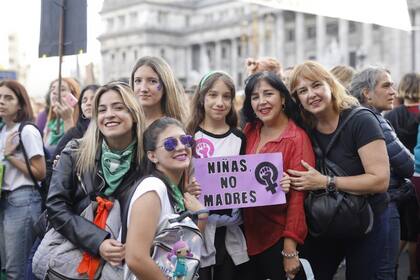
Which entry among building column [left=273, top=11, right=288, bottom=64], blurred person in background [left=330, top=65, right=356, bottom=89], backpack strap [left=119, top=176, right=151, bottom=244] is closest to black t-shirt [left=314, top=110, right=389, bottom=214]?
backpack strap [left=119, top=176, right=151, bottom=244]

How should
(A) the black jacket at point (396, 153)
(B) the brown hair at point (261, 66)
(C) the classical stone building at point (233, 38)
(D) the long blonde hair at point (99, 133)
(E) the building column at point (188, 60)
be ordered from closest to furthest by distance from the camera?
(D) the long blonde hair at point (99, 133) < (A) the black jacket at point (396, 153) < (B) the brown hair at point (261, 66) < (C) the classical stone building at point (233, 38) < (E) the building column at point (188, 60)

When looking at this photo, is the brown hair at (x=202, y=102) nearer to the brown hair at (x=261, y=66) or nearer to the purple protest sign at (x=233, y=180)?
the purple protest sign at (x=233, y=180)

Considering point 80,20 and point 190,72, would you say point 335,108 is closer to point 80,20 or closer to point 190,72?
point 80,20

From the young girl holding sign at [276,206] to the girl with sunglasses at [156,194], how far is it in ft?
1.97

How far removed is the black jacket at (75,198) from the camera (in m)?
2.91

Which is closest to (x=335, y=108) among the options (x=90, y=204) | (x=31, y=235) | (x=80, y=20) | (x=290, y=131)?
(x=290, y=131)

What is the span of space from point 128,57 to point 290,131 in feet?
251

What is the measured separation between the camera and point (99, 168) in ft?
9.98

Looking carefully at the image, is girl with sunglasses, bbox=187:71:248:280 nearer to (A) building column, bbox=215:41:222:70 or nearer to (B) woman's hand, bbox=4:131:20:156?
(B) woman's hand, bbox=4:131:20:156

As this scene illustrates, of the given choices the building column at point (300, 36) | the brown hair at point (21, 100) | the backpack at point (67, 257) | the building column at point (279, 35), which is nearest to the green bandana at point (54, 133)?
the brown hair at point (21, 100)

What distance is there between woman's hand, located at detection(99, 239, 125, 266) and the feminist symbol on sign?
42.4 inches

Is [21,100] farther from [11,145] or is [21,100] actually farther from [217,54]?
[217,54]

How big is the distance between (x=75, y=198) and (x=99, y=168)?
0.23 meters

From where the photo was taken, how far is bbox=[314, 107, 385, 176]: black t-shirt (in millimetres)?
3420
